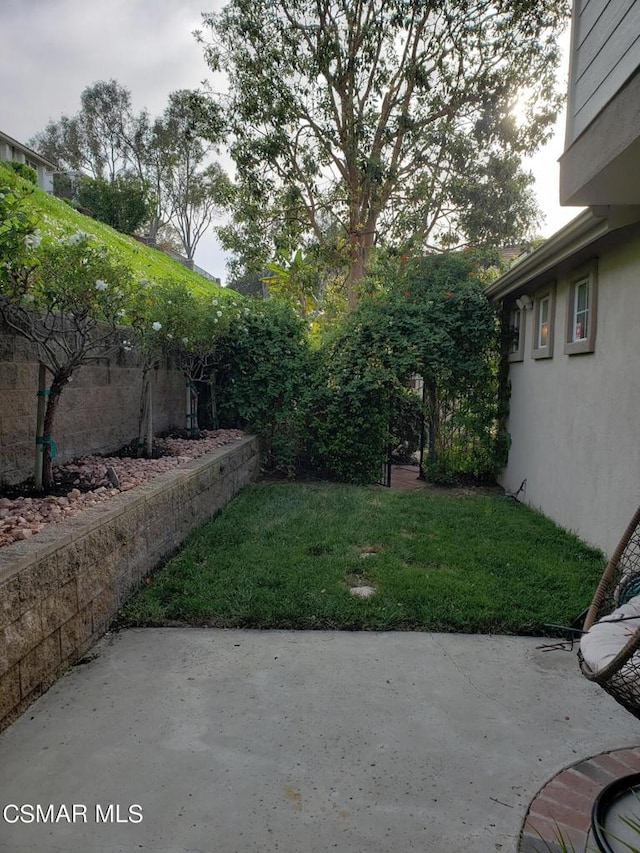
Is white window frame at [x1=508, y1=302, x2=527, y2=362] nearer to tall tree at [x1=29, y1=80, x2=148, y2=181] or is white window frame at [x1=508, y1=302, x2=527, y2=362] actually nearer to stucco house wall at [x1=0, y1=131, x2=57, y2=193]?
stucco house wall at [x1=0, y1=131, x2=57, y2=193]

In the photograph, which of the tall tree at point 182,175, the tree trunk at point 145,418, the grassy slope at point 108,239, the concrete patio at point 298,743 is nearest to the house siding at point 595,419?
the concrete patio at point 298,743

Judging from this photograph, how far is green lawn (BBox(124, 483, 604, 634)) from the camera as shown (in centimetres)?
346

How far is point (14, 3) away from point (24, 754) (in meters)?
5.38

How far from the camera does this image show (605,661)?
6.57 ft

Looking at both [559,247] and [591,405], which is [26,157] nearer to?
[559,247]

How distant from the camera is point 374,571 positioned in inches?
166

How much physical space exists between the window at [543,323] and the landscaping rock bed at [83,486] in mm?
3819

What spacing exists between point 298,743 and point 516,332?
252 inches

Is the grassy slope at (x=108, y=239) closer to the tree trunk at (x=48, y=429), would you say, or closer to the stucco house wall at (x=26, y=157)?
the tree trunk at (x=48, y=429)

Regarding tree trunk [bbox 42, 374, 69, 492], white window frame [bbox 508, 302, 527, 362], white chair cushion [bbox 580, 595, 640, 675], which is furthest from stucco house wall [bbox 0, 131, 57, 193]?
white chair cushion [bbox 580, 595, 640, 675]

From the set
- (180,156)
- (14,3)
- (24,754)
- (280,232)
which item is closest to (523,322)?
(14,3)

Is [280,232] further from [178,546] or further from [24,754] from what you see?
[24,754]

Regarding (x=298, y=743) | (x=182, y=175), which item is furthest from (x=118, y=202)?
(x=298, y=743)

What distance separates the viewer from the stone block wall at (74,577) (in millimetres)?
2363
